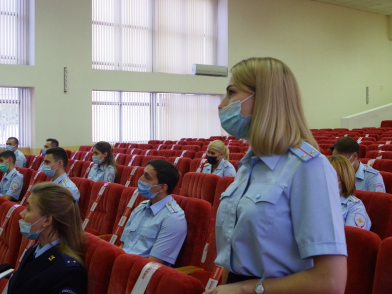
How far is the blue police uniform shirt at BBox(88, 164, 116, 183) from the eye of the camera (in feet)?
17.4

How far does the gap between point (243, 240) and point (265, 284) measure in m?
0.12

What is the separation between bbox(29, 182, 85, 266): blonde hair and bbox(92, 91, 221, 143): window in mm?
11265

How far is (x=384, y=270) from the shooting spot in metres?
1.59

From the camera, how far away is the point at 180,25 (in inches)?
586

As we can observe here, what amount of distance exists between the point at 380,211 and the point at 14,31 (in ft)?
38.4

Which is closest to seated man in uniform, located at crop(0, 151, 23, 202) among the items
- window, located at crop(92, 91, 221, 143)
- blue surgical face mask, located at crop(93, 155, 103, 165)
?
blue surgical face mask, located at crop(93, 155, 103, 165)

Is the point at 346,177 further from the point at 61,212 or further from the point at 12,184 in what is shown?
the point at 12,184

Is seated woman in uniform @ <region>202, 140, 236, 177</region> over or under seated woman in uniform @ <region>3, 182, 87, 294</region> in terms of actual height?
over

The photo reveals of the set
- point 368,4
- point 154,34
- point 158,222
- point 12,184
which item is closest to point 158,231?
point 158,222

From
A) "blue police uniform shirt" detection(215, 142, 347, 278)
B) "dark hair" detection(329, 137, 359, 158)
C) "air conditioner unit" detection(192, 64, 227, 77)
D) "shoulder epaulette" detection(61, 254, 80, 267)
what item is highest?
"air conditioner unit" detection(192, 64, 227, 77)

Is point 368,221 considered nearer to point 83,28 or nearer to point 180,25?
point 83,28

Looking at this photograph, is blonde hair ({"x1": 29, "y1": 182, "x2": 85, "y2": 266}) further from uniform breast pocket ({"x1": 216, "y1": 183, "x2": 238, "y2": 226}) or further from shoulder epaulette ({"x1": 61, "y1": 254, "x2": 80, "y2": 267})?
uniform breast pocket ({"x1": 216, "y1": 183, "x2": 238, "y2": 226})

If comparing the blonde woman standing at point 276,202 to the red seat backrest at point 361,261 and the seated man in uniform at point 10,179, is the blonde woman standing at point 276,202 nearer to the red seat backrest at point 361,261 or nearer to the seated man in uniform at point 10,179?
the red seat backrest at point 361,261

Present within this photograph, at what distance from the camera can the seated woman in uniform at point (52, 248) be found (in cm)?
183
